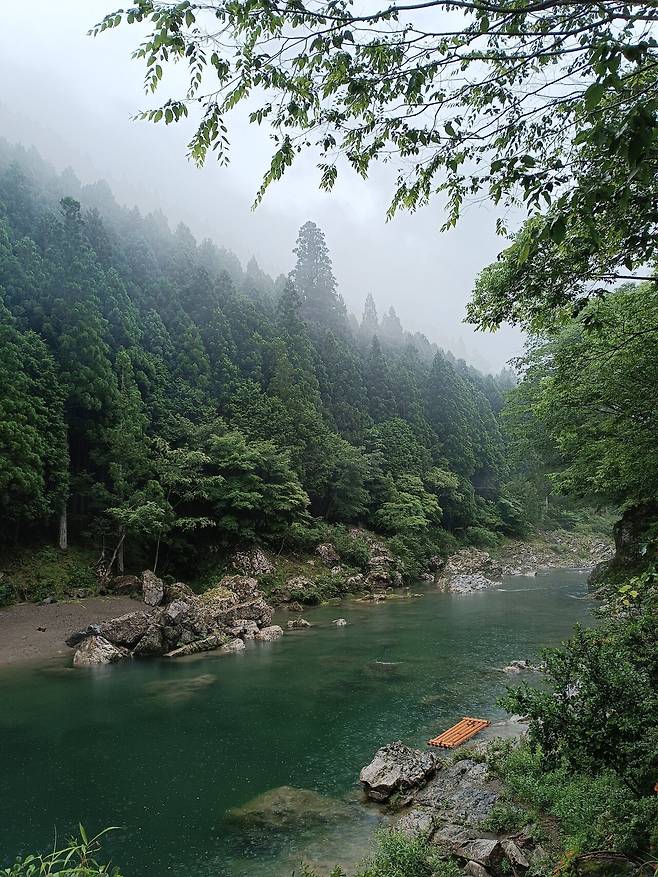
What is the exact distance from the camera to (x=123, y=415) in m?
27.2

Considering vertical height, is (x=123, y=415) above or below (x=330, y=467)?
above

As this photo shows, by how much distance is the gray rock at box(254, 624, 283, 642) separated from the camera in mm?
19500

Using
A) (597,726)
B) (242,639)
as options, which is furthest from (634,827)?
(242,639)

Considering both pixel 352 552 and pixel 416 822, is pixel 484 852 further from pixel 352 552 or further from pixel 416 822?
pixel 352 552

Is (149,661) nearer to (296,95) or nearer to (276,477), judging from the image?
(276,477)

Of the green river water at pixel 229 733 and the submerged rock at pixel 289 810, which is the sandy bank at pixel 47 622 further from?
the submerged rock at pixel 289 810

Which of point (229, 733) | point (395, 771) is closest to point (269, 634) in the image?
point (229, 733)

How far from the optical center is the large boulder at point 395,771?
312 inches

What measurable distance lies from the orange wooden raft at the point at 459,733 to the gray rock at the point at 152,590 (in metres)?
15.5

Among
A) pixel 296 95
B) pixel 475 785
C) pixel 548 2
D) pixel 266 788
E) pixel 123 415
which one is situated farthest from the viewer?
pixel 123 415

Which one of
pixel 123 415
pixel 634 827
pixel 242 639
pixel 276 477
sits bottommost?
pixel 242 639

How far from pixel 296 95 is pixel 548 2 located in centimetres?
150

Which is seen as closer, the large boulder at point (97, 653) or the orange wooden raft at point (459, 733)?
the orange wooden raft at point (459, 733)

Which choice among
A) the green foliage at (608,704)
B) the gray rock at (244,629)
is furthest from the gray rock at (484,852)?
the gray rock at (244,629)
